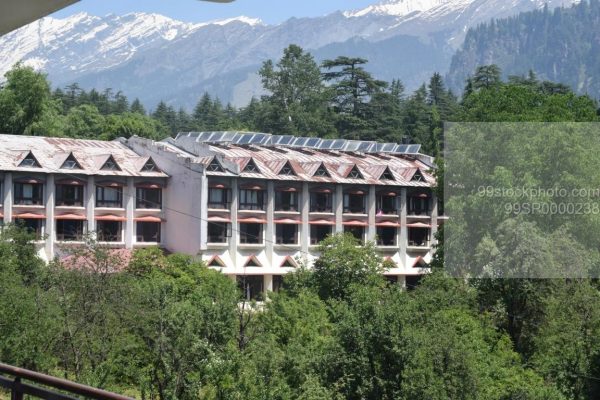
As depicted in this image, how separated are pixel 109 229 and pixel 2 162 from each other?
443 cm

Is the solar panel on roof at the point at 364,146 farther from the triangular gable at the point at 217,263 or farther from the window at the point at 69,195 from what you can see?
the window at the point at 69,195

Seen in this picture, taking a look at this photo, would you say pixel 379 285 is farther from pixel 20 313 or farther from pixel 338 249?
pixel 20 313

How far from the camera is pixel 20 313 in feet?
61.8

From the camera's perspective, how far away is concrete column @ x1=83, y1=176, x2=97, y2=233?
3453 cm

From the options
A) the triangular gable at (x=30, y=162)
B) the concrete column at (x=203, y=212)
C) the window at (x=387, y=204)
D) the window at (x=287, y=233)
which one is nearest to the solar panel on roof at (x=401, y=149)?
the window at (x=387, y=204)

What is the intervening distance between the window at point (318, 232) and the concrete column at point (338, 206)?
0.36m

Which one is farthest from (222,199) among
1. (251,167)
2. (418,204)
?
(418,204)

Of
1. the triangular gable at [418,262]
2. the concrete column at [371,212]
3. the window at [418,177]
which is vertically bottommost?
the triangular gable at [418,262]

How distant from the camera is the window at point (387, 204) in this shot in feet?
129

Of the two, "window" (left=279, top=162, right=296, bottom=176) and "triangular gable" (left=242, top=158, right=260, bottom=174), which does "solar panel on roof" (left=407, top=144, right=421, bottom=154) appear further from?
"triangular gable" (left=242, top=158, right=260, bottom=174)

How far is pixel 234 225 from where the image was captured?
117 feet

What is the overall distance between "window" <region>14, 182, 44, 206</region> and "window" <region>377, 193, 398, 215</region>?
41.6 ft

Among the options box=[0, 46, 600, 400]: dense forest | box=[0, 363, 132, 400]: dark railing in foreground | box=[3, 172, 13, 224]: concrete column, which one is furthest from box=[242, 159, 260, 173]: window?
box=[0, 363, 132, 400]: dark railing in foreground

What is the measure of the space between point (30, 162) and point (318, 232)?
10.8 meters
